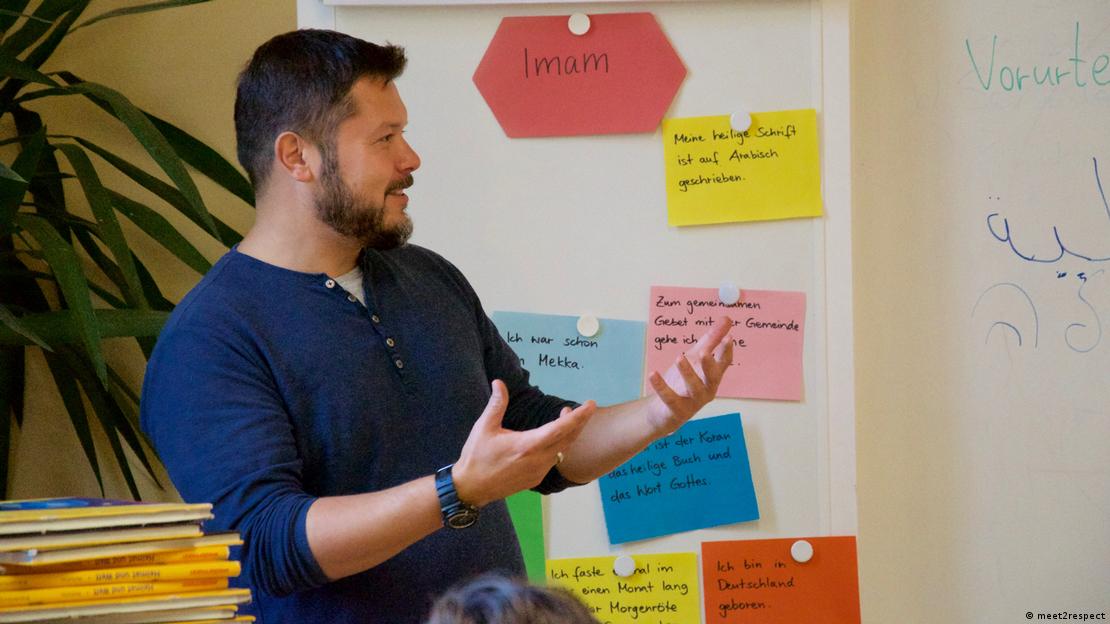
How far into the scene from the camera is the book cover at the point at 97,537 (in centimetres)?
78

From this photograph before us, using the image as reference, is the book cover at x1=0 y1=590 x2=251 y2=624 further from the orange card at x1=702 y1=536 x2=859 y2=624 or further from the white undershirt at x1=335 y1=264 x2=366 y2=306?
the orange card at x1=702 y1=536 x2=859 y2=624

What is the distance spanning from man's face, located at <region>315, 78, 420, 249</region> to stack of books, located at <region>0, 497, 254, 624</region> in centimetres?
54

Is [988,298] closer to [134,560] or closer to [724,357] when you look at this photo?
[724,357]

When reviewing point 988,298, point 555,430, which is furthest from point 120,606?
point 988,298

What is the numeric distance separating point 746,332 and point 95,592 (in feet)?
3.62

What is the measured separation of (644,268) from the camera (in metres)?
1.72

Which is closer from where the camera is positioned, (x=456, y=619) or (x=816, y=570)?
(x=456, y=619)

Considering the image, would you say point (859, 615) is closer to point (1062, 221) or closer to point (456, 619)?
point (1062, 221)

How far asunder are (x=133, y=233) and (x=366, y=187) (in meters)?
0.86

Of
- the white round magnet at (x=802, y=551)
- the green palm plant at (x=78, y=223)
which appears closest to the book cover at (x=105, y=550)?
the green palm plant at (x=78, y=223)

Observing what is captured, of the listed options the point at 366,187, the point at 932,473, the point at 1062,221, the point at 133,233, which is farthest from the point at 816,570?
the point at 133,233

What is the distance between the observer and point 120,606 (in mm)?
813

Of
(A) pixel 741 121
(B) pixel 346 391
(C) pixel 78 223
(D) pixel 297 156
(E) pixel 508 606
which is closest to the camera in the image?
(E) pixel 508 606

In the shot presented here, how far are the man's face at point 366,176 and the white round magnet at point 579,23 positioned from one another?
0.42 m
